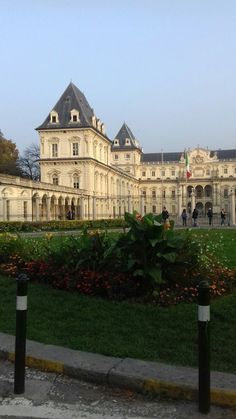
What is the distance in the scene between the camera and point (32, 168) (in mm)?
84062

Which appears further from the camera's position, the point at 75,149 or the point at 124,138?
the point at 124,138

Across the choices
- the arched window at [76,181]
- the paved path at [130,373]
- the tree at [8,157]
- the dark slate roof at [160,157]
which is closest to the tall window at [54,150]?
the arched window at [76,181]

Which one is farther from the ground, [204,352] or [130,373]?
[204,352]

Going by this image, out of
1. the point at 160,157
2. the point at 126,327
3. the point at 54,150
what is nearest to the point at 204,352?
the point at 126,327

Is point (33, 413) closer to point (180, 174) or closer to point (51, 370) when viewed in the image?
point (51, 370)

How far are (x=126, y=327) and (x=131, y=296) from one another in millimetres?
1099

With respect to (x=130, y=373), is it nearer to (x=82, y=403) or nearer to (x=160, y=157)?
(x=82, y=403)

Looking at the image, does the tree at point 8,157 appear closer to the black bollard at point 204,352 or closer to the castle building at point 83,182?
the castle building at point 83,182

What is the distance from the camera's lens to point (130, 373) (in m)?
4.33

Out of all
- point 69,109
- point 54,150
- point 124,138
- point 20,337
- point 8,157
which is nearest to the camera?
point 20,337

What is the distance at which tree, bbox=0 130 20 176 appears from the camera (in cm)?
7088

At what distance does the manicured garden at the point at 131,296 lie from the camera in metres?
5.32

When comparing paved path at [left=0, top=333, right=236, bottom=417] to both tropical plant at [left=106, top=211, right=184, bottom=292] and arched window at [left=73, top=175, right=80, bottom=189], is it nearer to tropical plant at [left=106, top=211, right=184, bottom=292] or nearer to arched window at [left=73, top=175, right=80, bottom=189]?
tropical plant at [left=106, top=211, right=184, bottom=292]

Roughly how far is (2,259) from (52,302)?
10.2 feet
